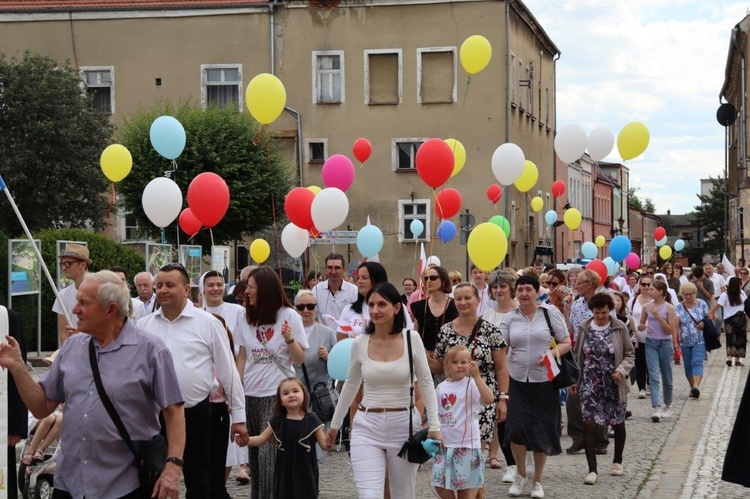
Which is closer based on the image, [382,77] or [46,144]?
[46,144]

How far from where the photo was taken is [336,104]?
1741 inches

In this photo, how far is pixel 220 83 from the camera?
4472cm

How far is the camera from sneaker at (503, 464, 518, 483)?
11.3 m

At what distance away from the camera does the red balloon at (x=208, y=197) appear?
45.1 ft

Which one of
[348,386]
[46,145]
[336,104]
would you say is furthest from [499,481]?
[336,104]

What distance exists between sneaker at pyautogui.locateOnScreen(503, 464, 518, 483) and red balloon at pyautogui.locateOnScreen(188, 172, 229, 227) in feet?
14.2

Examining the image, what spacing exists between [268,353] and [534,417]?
2.52 metres

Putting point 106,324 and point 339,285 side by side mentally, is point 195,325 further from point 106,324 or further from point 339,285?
point 339,285

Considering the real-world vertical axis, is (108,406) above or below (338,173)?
below

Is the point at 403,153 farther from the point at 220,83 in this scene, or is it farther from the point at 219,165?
the point at 219,165

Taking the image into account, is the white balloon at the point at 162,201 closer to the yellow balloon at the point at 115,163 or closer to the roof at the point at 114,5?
the yellow balloon at the point at 115,163

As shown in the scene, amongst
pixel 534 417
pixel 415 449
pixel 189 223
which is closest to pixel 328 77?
pixel 189 223

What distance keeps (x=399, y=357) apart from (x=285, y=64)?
3725 cm

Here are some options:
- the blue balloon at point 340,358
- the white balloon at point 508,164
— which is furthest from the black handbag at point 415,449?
the white balloon at point 508,164
